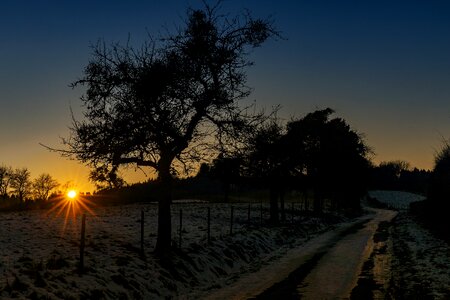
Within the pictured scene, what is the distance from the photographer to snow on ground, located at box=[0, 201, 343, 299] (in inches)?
521

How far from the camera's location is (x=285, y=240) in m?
32.1

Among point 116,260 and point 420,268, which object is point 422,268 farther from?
point 116,260

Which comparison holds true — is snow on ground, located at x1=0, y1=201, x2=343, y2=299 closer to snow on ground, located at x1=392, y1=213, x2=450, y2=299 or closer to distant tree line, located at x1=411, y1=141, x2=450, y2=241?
snow on ground, located at x1=392, y1=213, x2=450, y2=299

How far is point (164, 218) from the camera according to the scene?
66.7 ft

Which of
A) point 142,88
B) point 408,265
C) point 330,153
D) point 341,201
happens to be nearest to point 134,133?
point 142,88

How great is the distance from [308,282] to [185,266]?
15.5ft

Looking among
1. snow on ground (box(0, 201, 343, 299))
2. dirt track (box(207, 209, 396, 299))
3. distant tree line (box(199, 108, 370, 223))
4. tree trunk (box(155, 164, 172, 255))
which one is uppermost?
distant tree line (box(199, 108, 370, 223))

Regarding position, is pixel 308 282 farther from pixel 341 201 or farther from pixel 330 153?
pixel 341 201

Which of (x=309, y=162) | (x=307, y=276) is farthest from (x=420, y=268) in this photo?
(x=309, y=162)

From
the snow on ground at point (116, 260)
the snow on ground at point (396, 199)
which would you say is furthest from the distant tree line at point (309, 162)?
the snow on ground at point (396, 199)

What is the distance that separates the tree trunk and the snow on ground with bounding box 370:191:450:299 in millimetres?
8770

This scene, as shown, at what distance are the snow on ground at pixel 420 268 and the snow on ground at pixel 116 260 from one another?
578 cm

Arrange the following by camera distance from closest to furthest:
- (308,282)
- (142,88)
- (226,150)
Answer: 1. (308,282)
2. (142,88)
3. (226,150)

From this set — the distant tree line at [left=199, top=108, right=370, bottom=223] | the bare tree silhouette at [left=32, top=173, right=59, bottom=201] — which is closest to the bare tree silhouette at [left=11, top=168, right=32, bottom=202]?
the bare tree silhouette at [left=32, top=173, right=59, bottom=201]
